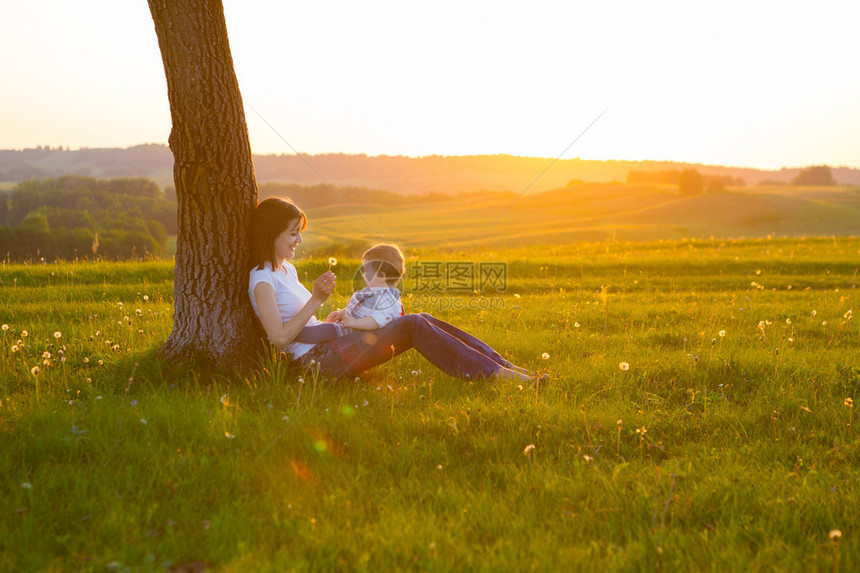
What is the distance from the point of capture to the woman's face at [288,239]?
16.6 feet

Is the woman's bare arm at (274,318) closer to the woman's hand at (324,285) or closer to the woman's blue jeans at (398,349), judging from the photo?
Result: the woman's hand at (324,285)

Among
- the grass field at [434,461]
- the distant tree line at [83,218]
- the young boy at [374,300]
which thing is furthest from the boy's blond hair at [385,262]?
the distant tree line at [83,218]

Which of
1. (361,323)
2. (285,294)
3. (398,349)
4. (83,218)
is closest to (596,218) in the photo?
(83,218)

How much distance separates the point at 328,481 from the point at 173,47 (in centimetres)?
407

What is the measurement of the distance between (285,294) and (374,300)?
84cm

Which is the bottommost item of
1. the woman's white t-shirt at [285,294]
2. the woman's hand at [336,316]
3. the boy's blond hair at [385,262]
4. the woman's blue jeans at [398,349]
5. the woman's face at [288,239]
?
the woman's blue jeans at [398,349]

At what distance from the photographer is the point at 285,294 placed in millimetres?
5074

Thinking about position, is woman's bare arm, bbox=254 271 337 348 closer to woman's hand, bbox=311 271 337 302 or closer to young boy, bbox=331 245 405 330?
woman's hand, bbox=311 271 337 302

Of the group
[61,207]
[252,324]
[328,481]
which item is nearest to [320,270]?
[252,324]

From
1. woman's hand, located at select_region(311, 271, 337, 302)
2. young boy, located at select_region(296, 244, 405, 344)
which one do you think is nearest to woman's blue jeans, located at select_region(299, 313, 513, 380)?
young boy, located at select_region(296, 244, 405, 344)

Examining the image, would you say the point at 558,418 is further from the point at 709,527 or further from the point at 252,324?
the point at 252,324

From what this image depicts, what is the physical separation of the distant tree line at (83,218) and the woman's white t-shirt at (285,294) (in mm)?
37069

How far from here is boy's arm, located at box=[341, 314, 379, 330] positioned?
5035 millimetres

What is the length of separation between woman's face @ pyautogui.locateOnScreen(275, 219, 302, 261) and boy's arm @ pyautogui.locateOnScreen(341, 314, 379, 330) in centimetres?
82
